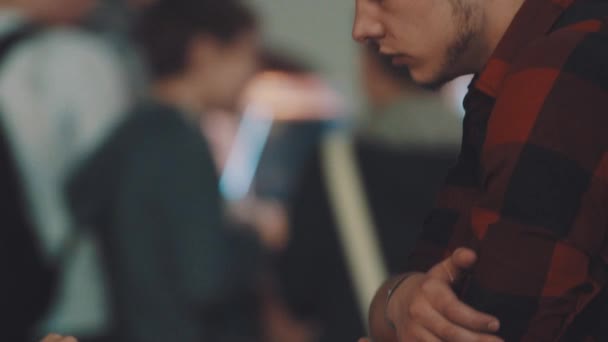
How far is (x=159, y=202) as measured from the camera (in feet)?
12.4

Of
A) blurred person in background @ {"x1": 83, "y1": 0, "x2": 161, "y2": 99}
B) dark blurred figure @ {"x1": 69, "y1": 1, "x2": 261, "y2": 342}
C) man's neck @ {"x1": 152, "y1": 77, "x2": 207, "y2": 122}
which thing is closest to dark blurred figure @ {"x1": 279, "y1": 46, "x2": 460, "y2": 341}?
dark blurred figure @ {"x1": 69, "y1": 1, "x2": 261, "y2": 342}

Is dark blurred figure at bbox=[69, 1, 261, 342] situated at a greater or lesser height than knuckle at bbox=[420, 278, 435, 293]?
lesser

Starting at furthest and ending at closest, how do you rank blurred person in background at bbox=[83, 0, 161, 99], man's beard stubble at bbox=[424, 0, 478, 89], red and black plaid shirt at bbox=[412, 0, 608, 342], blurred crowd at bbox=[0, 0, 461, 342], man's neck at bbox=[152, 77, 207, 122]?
blurred person in background at bbox=[83, 0, 161, 99] < man's neck at bbox=[152, 77, 207, 122] < blurred crowd at bbox=[0, 0, 461, 342] < man's beard stubble at bbox=[424, 0, 478, 89] < red and black plaid shirt at bbox=[412, 0, 608, 342]

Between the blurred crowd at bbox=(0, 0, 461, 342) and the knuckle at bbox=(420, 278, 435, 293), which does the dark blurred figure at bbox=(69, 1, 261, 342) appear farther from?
the knuckle at bbox=(420, 278, 435, 293)

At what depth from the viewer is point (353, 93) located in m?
7.76

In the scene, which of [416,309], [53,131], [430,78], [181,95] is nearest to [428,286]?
[416,309]

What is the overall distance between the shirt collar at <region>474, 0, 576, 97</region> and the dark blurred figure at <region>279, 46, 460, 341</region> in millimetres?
2041

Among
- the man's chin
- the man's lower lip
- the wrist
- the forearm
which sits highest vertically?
the man's lower lip

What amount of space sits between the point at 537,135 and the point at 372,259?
7.52ft

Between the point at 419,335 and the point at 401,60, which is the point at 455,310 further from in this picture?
the point at 401,60

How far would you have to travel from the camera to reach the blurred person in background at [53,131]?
149 inches

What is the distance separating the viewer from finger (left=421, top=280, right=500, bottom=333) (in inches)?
60.3

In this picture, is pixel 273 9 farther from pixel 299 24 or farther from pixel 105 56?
pixel 105 56

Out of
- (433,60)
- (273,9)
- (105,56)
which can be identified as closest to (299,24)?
(273,9)
